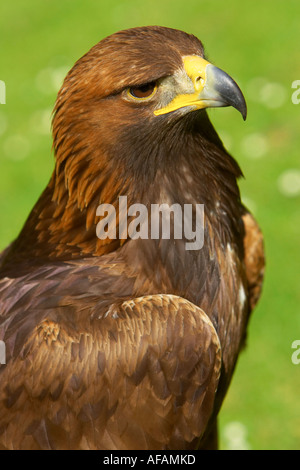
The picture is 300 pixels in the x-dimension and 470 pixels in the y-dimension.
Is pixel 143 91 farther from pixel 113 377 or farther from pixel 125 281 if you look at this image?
pixel 113 377

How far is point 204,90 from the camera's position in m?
3.56

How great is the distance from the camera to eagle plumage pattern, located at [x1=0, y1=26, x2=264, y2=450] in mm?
3551

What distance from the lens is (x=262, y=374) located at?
647cm

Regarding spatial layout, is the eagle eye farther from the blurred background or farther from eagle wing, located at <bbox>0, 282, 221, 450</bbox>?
the blurred background

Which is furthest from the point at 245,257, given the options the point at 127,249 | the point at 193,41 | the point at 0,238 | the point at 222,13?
the point at 222,13

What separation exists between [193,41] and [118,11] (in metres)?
8.53

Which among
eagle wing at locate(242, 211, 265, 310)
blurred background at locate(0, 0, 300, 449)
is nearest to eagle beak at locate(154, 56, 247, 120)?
eagle wing at locate(242, 211, 265, 310)

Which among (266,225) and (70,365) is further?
(266,225)

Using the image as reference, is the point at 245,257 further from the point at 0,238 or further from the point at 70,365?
the point at 0,238

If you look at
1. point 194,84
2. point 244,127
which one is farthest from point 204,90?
point 244,127

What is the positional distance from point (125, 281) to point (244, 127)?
5.79 m

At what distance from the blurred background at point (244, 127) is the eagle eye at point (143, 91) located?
339 cm

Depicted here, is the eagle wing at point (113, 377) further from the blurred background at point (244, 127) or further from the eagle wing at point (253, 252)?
the blurred background at point (244, 127)

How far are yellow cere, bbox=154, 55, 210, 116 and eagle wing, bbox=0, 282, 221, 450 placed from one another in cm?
92
